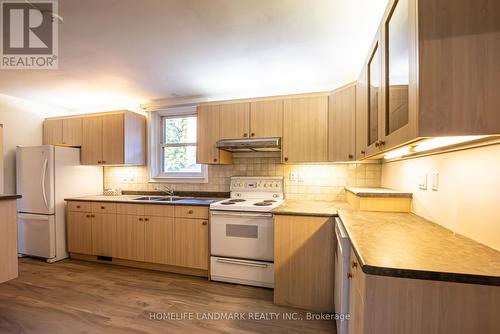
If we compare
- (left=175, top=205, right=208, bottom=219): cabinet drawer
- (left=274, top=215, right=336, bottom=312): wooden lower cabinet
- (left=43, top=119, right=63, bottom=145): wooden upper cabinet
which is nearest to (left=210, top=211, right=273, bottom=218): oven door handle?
(left=175, top=205, right=208, bottom=219): cabinet drawer

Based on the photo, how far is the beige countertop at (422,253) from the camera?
2.56 feet

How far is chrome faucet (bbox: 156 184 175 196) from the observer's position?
337cm

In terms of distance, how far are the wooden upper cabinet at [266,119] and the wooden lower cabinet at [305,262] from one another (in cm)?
108

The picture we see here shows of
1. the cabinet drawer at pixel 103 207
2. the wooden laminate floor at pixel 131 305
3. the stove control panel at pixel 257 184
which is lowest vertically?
the wooden laminate floor at pixel 131 305

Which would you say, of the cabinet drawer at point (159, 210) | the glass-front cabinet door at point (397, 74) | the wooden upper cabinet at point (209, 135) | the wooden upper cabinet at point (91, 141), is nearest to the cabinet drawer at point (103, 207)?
the cabinet drawer at point (159, 210)

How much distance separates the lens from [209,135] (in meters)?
2.93

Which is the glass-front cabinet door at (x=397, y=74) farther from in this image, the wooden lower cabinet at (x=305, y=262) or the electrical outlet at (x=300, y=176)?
the electrical outlet at (x=300, y=176)

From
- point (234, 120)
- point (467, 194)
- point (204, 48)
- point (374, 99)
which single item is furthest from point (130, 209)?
point (467, 194)

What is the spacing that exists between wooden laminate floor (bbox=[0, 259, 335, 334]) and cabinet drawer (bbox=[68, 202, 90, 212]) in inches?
30.2

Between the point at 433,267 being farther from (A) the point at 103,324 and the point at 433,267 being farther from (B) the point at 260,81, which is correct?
(B) the point at 260,81

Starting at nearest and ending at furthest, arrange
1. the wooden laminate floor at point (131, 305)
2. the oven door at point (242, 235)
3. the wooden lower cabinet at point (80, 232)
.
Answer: the wooden laminate floor at point (131, 305)
the oven door at point (242, 235)
the wooden lower cabinet at point (80, 232)

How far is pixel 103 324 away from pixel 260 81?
2.86 meters

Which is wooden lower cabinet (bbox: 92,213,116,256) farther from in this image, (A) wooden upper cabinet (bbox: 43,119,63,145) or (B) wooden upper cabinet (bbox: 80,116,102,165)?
(A) wooden upper cabinet (bbox: 43,119,63,145)

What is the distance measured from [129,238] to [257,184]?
1789 millimetres
